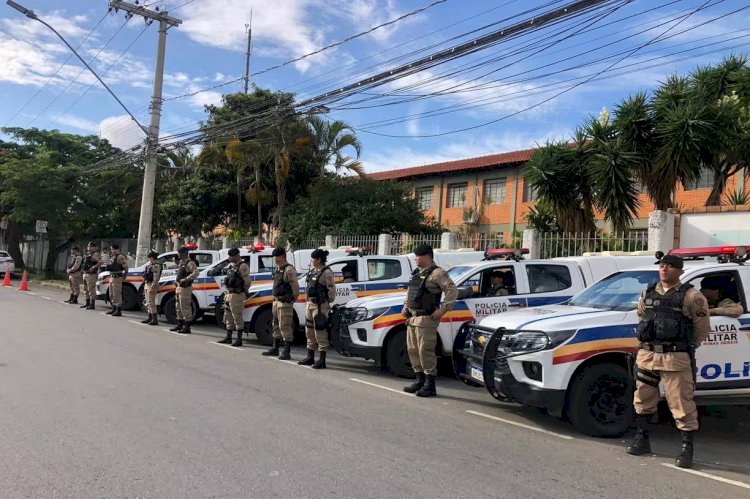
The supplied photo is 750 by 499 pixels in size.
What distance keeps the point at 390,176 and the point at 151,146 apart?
63.3 feet

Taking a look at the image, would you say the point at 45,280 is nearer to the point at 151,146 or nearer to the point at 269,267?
the point at 151,146

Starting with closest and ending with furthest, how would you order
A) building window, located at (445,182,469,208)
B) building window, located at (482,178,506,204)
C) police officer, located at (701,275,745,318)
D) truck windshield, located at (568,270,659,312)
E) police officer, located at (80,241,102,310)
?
police officer, located at (701,275,745,318)
truck windshield, located at (568,270,659,312)
police officer, located at (80,241,102,310)
building window, located at (482,178,506,204)
building window, located at (445,182,469,208)

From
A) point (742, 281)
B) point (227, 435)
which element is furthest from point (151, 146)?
point (742, 281)

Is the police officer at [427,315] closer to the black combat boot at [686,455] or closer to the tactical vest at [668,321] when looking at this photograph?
the tactical vest at [668,321]

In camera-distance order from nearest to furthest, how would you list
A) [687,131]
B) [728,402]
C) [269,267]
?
[728,402]
[687,131]
[269,267]

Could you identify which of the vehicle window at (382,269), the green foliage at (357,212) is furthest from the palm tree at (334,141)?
the vehicle window at (382,269)

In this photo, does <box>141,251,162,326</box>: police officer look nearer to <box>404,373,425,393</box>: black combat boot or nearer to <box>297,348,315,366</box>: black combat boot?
<box>297,348,315,366</box>: black combat boot

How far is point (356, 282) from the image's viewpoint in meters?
11.6

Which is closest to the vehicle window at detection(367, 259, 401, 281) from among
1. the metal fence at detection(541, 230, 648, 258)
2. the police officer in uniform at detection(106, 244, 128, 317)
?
A: the metal fence at detection(541, 230, 648, 258)

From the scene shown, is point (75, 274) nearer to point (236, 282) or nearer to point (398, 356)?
point (236, 282)

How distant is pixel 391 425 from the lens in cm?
614

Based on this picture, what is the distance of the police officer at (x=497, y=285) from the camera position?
893cm

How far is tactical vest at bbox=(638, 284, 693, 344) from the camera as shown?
5215 millimetres

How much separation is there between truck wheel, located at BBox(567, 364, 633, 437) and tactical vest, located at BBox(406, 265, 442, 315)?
213cm
